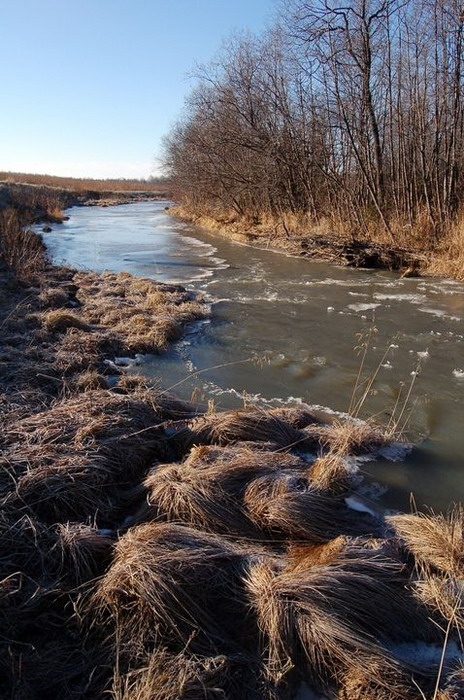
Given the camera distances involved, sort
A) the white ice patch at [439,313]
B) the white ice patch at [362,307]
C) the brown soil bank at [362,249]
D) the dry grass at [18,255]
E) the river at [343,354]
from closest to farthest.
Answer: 1. the river at [343,354]
2. the white ice patch at [439,313]
3. the white ice patch at [362,307]
4. the dry grass at [18,255]
5. the brown soil bank at [362,249]

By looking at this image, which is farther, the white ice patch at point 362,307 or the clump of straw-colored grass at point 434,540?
the white ice patch at point 362,307

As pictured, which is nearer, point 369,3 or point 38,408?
point 38,408

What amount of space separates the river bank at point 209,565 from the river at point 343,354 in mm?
592

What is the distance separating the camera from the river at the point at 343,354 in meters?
4.95

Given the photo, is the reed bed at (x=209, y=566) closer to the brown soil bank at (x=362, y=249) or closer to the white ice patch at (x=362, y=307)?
the white ice patch at (x=362, y=307)

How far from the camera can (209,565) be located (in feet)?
9.58

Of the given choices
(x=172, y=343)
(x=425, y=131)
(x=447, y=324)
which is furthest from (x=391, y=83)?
(x=172, y=343)

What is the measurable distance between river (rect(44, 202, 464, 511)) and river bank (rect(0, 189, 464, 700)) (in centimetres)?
59

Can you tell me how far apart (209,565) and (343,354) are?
17.1 feet

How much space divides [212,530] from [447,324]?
23.2 ft

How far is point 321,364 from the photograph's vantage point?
23.9 ft

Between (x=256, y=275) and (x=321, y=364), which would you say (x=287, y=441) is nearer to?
(x=321, y=364)

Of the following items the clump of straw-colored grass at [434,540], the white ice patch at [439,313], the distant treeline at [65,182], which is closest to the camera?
the clump of straw-colored grass at [434,540]

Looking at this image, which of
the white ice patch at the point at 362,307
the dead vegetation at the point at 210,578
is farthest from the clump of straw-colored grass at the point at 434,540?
the white ice patch at the point at 362,307
